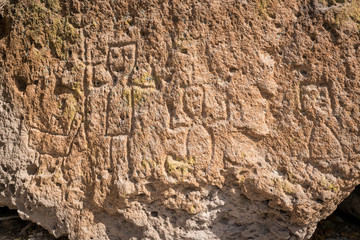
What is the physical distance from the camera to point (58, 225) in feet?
7.11

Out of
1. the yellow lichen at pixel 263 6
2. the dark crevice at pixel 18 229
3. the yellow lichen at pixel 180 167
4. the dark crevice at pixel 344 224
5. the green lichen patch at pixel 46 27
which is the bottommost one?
the dark crevice at pixel 18 229

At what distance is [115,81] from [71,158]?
54 centimetres

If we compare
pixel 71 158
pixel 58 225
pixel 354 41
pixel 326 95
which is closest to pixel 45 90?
pixel 71 158

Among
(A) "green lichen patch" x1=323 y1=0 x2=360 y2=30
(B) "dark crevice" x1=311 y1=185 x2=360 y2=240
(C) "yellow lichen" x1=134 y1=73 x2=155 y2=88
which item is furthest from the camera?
(B) "dark crevice" x1=311 y1=185 x2=360 y2=240

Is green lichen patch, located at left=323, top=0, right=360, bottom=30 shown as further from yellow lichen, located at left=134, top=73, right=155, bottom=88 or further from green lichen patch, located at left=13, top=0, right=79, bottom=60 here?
green lichen patch, located at left=13, top=0, right=79, bottom=60

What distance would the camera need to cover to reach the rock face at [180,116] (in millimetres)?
1794

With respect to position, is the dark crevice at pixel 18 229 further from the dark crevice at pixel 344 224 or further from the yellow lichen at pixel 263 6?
the yellow lichen at pixel 263 6

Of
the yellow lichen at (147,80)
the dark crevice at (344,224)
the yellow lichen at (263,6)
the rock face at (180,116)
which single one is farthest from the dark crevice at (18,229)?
the yellow lichen at (263,6)

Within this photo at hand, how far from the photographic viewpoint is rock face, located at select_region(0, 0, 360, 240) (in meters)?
1.79

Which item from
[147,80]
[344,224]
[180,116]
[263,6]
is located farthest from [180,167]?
[344,224]

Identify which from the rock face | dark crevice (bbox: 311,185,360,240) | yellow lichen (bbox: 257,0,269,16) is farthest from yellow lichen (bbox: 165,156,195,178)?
dark crevice (bbox: 311,185,360,240)

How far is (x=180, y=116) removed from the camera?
6.32ft

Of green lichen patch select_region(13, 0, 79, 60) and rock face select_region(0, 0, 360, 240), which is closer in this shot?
rock face select_region(0, 0, 360, 240)

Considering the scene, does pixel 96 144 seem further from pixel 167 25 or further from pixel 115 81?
pixel 167 25
